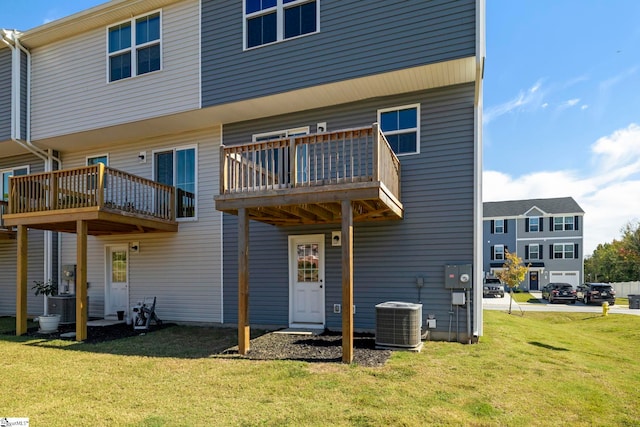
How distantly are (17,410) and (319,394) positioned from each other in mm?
3319

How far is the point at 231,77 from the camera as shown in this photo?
8781 millimetres

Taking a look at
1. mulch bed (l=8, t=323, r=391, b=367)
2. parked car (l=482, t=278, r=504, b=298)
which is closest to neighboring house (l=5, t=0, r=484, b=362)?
mulch bed (l=8, t=323, r=391, b=367)

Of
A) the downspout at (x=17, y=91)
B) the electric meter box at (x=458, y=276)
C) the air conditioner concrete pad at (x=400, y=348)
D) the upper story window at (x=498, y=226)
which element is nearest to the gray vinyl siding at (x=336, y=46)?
the electric meter box at (x=458, y=276)

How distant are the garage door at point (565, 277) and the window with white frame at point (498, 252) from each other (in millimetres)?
4181

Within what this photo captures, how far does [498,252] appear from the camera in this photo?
35.5 metres

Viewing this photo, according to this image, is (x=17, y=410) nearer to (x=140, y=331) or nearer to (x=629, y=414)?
(x=140, y=331)

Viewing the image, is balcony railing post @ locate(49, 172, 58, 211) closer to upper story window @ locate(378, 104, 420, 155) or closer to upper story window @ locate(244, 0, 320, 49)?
upper story window @ locate(244, 0, 320, 49)

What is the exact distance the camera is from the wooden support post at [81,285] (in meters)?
8.10

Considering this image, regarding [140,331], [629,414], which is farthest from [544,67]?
[140,331]

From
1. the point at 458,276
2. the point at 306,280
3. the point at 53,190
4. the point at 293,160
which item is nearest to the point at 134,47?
the point at 53,190

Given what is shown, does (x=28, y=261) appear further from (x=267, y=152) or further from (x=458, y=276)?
(x=458, y=276)

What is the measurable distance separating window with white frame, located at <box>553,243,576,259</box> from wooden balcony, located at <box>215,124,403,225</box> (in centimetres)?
3224

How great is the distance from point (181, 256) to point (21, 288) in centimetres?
362

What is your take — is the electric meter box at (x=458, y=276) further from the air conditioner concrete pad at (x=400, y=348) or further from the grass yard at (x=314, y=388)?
the air conditioner concrete pad at (x=400, y=348)
